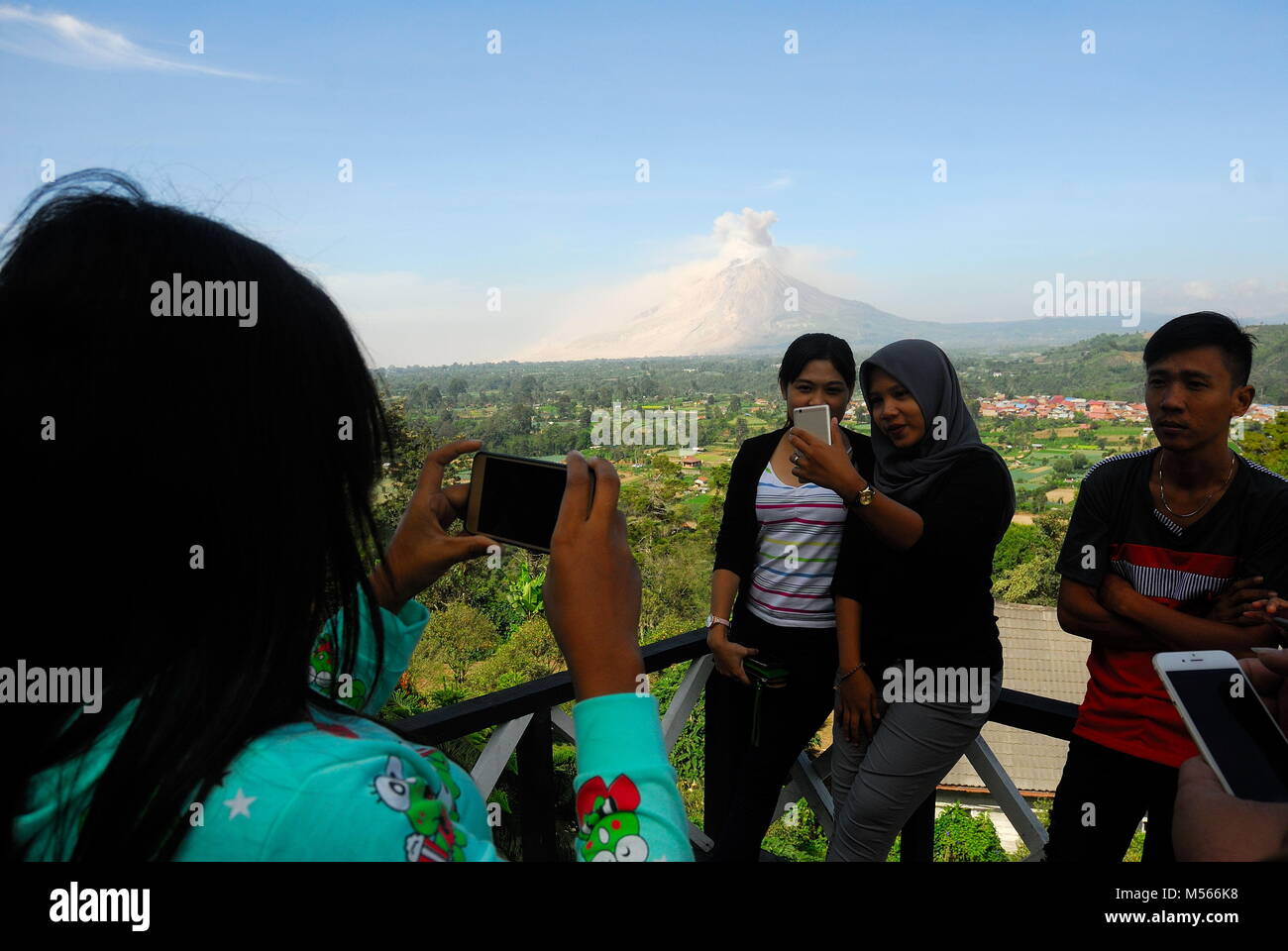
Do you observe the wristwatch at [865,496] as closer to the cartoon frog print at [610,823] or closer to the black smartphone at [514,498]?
the black smartphone at [514,498]

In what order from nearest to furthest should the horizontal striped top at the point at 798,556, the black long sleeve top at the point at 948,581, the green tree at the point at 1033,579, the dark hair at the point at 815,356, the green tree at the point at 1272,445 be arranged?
the black long sleeve top at the point at 948,581 → the horizontal striped top at the point at 798,556 → the dark hair at the point at 815,356 → the green tree at the point at 1272,445 → the green tree at the point at 1033,579

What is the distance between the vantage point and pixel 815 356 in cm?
236

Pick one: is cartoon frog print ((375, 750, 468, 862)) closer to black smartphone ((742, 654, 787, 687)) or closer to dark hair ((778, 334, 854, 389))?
black smartphone ((742, 654, 787, 687))

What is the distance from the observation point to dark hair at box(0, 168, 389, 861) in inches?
20.4

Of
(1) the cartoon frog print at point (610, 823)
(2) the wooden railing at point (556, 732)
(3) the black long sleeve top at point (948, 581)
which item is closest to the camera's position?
(1) the cartoon frog print at point (610, 823)

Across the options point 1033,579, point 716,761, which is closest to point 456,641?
point 1033,579

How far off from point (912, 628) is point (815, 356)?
0.87 metres

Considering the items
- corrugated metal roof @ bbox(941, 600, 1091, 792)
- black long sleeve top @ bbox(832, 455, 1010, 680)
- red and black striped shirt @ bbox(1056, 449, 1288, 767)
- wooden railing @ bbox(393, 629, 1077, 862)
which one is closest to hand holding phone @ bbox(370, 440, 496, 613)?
wooden railing @ bbox(393, 629, 1077, 862)

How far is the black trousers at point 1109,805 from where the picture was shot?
1626 mm

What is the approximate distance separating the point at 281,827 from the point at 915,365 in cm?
188

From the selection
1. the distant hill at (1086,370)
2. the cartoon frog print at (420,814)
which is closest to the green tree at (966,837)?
the distant hill at (1086,370)

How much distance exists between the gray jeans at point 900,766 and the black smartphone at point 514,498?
1301mm
